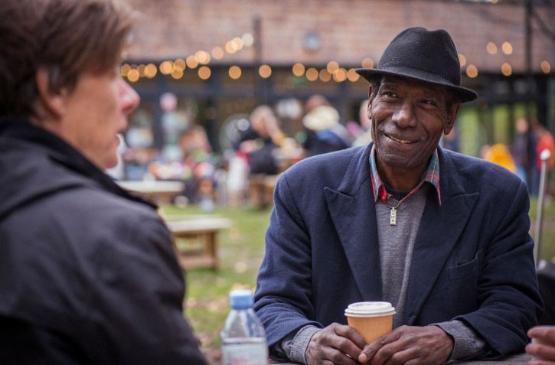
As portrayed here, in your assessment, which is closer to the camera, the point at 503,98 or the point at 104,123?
the point at 104,123

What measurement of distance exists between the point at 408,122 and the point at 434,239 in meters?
0.41

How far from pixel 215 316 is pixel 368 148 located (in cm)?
506

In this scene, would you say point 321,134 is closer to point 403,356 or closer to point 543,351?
point 403,356

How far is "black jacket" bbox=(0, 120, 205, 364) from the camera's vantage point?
1533mm

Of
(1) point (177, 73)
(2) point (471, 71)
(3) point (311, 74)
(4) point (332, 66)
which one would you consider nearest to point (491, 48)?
(2) point (471, 71)

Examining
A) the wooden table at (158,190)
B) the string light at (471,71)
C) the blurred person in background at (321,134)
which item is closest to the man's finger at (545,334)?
the blurred person in background at (321,134)

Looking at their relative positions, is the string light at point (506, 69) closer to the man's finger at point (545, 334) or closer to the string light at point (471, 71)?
the string light at point (471, 71)

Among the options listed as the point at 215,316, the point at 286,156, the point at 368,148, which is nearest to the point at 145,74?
the point at 286,156

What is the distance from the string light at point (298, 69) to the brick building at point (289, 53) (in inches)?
1.7

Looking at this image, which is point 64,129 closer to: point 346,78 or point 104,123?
point 104,123

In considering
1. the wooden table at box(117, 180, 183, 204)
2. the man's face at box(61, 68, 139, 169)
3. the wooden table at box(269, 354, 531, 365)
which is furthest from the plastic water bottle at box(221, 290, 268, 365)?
the wooden table at box(117, 180, 183, 204)

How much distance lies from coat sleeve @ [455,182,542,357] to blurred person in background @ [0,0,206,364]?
1.41m

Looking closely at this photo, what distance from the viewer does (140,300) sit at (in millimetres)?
1556

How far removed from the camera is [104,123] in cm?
177
